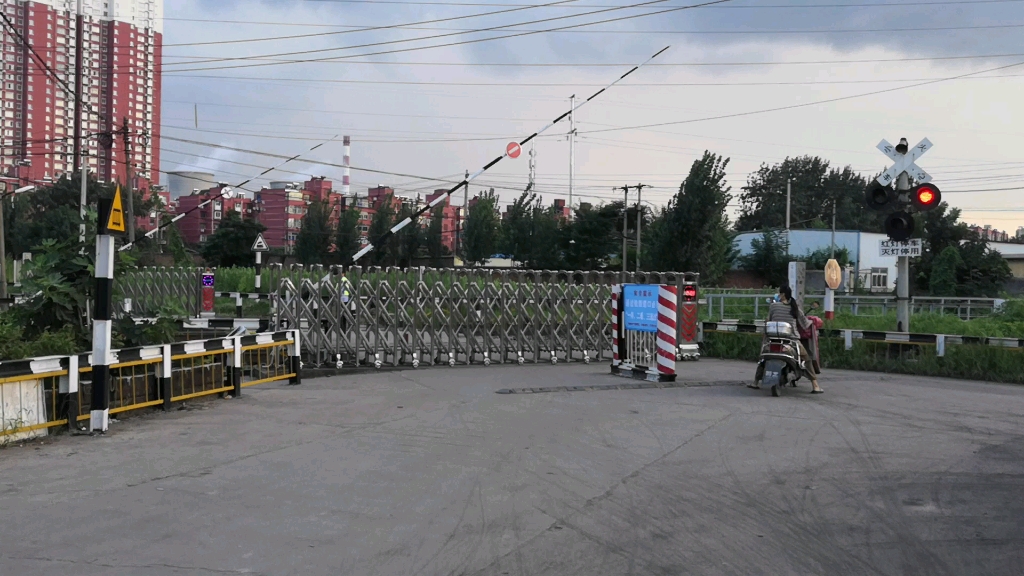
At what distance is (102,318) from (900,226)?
12329mm

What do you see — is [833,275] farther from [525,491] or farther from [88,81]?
[88,81]

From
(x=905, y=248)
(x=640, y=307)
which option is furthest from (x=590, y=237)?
(x=905, y=248)

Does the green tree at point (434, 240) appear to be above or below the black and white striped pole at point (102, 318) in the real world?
above

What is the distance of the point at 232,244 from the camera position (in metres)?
64.6

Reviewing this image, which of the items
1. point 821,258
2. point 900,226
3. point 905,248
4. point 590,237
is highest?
point 590,237

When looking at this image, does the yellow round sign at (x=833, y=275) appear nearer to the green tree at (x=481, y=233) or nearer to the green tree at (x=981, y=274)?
the green tree at (x=981, y=274)

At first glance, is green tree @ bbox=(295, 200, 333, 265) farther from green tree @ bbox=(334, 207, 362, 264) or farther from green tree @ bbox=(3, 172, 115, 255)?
green tree @ bbox=(3, 172, 115, 255)

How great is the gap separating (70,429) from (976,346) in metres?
15.7

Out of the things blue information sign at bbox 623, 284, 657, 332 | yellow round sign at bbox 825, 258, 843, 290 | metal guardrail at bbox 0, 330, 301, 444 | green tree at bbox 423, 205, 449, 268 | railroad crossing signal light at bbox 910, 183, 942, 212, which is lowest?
metal guardrail at bbox 0, 330, 301, 444

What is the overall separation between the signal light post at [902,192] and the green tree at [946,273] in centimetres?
4780

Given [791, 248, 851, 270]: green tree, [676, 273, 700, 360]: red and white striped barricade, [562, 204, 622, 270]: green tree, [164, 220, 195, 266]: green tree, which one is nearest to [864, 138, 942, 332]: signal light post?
[676, 273, 700, 360]: red and white striped barricade

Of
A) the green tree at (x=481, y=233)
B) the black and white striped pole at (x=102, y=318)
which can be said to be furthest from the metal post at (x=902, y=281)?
the green tree at (x=481, y=233)

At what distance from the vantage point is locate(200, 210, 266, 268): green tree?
211ft

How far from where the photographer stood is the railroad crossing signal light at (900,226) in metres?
15.3
